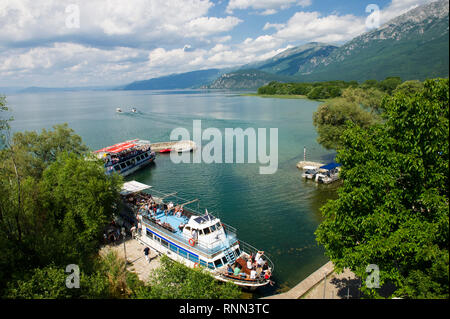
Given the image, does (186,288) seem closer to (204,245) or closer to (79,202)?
(204,245)

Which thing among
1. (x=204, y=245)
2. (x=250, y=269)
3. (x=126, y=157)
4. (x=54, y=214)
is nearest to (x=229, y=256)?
(x=250, y=269)

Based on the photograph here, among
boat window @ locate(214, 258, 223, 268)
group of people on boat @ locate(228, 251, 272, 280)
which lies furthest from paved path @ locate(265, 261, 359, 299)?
boat window @ locate(214, 258, 223, 268)

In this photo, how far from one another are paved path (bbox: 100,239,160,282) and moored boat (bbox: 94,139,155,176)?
92.0 ft

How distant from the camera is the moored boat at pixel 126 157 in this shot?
54903mm

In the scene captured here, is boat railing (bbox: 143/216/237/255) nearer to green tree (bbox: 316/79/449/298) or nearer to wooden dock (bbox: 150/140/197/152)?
green tree (bbox: 316/79/449/298)

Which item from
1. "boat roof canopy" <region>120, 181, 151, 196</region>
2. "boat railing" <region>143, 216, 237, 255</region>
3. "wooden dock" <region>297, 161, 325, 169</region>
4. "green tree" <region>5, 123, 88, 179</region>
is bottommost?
"boat railing" <region>143, 216, 237, 255</region>

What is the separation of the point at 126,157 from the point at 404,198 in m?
54.3

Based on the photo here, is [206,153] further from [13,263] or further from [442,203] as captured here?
[442,203]

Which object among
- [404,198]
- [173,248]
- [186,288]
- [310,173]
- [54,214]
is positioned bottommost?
[173,248]

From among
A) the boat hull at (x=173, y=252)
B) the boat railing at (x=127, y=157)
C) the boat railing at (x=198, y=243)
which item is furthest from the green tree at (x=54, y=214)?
the boat railing at (x=127, y=157)

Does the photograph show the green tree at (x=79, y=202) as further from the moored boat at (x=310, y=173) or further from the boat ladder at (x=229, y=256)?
the moored boat at (x=310, y=173)

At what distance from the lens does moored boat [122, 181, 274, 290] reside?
22.6 meters

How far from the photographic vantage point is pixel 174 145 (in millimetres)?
76562

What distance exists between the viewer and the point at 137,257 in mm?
27203
